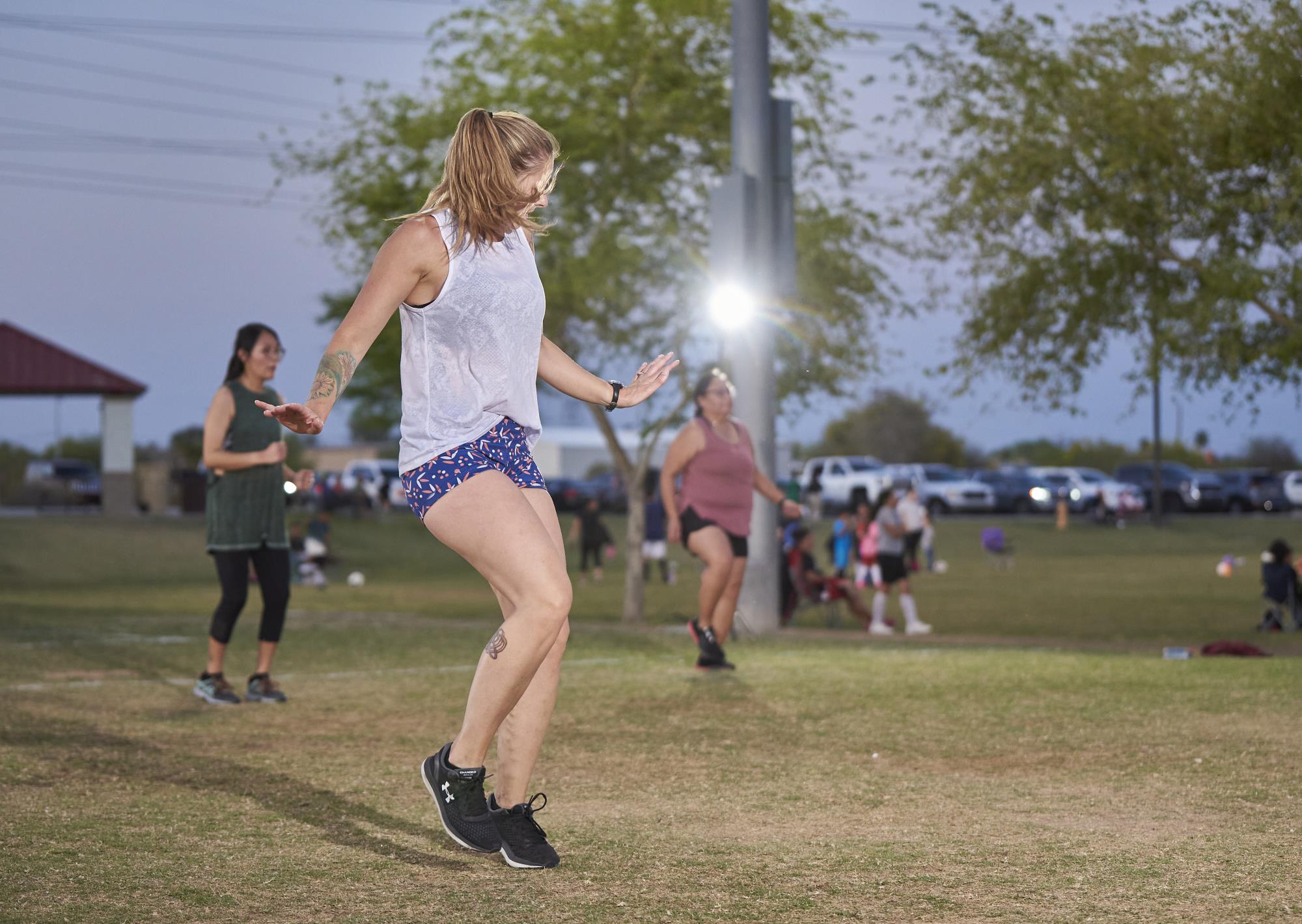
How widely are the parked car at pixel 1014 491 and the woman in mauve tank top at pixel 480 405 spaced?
56.3 meters

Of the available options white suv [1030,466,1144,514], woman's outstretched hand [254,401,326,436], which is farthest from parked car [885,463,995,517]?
woman's outstretched hand [254,401,326,436]

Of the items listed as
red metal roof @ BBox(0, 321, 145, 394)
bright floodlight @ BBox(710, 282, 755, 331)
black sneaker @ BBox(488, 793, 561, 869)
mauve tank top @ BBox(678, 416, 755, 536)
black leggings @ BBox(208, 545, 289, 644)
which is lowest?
black sneaker @ BBox(488, 793, 561, 869)

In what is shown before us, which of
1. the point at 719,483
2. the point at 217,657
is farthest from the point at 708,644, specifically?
the point at 217,657

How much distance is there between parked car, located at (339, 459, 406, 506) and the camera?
182ft

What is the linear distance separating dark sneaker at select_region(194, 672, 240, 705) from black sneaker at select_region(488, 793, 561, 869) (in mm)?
4338

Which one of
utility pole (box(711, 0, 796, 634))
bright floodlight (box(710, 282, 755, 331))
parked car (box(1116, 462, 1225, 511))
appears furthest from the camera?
parked car (box(1116, 462, 1225, 511))

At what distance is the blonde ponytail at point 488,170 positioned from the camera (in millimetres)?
4469

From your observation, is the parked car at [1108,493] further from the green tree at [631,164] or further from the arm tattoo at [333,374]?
the arm tattoo at [333,374]

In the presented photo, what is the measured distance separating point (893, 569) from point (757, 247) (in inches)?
172

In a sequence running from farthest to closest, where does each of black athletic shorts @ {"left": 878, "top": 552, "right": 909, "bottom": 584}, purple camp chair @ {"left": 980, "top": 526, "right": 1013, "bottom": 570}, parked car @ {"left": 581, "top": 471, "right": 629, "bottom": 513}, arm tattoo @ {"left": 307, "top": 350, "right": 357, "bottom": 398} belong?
parked car @ {"left": 581, "top": 471, "right": 629, "bottom": 513} < purple camp chair @ {"left": 980, "top": 526, "right": 1013, "bottom": 570} < black athletic shorts @ {"left": 878, "top": 552, "right": 909, "bottom": 584} < arm tattoo @ {"left": 307, "top": 350, "right": 357, "bottom": 398}

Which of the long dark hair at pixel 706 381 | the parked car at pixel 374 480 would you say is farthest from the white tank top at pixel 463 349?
the parked car at pixel 374 480

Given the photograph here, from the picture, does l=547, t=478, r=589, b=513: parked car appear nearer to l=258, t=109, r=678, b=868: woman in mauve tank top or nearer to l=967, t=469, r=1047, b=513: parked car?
l=967, t=469, r=1047, b=513: parked car

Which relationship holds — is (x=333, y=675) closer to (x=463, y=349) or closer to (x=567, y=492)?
(x=463, y=349)

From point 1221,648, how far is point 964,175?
7.04 m
